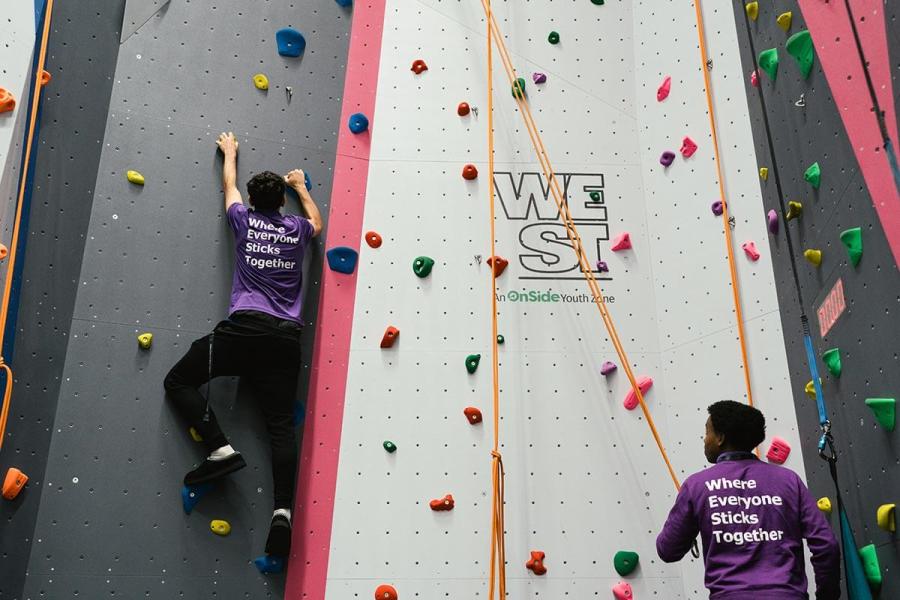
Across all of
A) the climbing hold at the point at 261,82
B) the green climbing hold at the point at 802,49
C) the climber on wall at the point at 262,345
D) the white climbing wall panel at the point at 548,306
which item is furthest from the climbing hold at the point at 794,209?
the climbing hold at the point at 261,82

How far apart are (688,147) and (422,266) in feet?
3.55

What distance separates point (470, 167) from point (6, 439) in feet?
6.09

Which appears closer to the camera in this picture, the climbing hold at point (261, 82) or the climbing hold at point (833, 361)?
the climbing hold at point (833, 361)

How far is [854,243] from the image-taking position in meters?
2.35

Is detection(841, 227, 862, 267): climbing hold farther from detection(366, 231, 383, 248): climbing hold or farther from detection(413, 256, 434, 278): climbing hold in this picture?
detection(366, 231, 383, 248): climbing hold

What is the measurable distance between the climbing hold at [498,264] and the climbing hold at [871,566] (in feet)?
5.10

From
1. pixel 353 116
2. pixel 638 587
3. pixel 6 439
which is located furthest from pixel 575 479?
pixel 6 439

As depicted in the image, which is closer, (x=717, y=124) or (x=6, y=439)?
(x=6, y=439)

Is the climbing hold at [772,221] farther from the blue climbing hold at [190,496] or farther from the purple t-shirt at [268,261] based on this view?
the blue climbing hold at [190,496]

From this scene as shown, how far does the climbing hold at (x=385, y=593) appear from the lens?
2.92 meters

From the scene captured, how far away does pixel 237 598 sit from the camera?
9.49ft

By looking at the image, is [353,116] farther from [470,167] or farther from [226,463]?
[226,463]

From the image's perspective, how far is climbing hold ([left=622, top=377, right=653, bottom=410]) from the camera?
3.20 meters

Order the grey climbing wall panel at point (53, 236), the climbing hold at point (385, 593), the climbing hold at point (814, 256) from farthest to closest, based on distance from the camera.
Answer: the climbing hold at point (385, 593) → the grey climbing wall panel at point (53, 236) → the climbing hold at point (814, 256)
